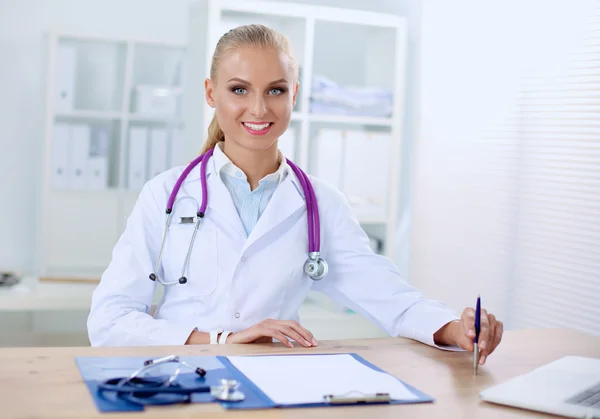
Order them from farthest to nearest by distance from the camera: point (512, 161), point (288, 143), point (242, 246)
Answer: point (288, 143) < point (512, 161) < point (242, 246)

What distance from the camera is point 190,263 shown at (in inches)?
70.9

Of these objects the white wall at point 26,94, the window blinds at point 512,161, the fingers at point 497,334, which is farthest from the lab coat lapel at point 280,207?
the white wall at point 26,94

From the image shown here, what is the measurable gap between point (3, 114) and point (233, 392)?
327cm

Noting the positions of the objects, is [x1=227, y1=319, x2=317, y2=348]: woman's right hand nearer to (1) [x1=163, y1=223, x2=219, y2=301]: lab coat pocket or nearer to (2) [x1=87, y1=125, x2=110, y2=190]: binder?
(1) [x1=163, y1=223, x2=219, y2=301]: lab coat pocket

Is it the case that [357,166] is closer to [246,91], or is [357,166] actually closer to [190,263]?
[246,91]

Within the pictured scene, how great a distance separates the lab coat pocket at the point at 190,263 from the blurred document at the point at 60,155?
222 centimetres

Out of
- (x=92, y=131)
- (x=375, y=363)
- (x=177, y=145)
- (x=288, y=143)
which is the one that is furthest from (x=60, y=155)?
(x=375, y=363)

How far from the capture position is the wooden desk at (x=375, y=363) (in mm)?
1131

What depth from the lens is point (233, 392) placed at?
1197 millimetres

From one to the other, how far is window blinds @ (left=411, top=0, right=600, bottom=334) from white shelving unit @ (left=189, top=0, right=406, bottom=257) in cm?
28

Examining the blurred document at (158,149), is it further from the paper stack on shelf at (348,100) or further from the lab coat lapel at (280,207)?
the lab coat lapel at (280,207)

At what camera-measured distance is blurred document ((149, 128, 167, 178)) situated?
3953mm

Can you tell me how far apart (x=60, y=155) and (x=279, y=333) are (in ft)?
8.51

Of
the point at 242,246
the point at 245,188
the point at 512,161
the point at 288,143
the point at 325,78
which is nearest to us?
the point at 242,246
